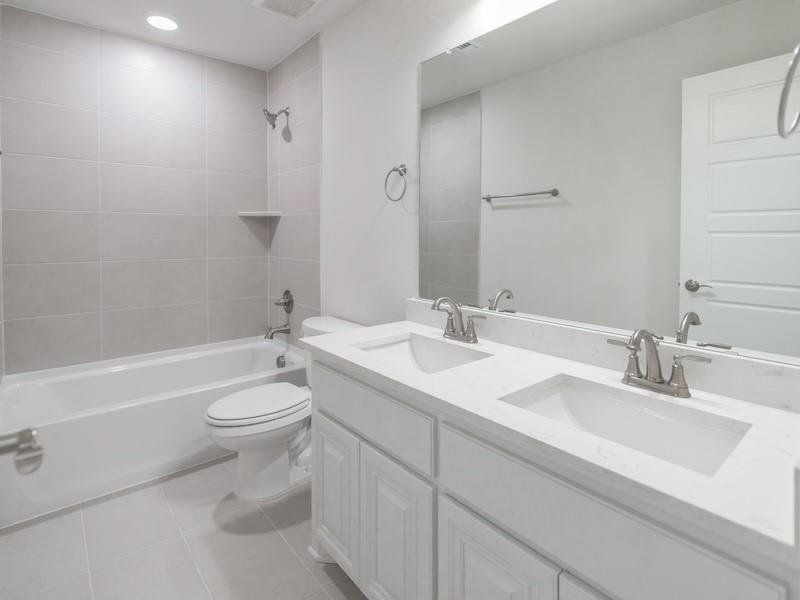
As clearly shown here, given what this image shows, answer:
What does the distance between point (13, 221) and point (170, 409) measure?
4.28 feet

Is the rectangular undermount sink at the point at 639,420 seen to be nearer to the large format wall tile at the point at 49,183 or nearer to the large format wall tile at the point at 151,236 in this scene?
the large format wall tile at the point at 151,236

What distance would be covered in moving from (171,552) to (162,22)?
2.62m

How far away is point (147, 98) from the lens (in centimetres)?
266

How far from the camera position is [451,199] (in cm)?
180

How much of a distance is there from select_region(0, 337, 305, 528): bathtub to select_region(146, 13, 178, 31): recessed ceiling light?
1.90m

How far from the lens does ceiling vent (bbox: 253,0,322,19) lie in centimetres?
216

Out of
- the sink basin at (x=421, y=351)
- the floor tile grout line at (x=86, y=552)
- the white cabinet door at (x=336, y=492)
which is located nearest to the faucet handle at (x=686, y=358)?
the sink basin at (x=421, y=351)

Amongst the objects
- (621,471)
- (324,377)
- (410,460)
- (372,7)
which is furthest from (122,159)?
(621,471)

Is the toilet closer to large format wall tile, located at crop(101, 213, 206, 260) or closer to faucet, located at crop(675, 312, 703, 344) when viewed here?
large format wall tile, located at crop(101, 213, 206, 260)

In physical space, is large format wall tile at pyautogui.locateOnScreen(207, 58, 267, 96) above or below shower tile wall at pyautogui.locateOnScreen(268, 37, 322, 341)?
above

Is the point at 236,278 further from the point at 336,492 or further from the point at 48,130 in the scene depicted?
the point at 336,492

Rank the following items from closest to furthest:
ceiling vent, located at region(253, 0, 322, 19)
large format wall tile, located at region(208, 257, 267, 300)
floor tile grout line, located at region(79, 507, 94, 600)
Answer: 1. floor tile grout line, located at region(79, 507, 94, 600)
2. ceiling vent, located at region(253, 0, 322, 19)
3. large format wall tile, located at region(208, 257, 267, 300)

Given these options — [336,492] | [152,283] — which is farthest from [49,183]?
[336,492]

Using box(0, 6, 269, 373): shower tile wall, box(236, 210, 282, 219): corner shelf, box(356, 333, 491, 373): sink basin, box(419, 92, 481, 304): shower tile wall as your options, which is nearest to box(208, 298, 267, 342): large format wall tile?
box(0, 6, 269, 373): shower tile wall
